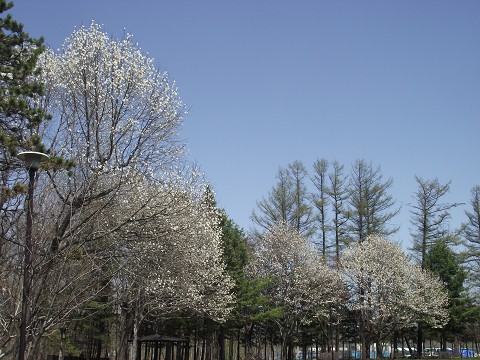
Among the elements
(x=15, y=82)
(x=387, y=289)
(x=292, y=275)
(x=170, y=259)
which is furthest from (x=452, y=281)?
(x=15, y=82)

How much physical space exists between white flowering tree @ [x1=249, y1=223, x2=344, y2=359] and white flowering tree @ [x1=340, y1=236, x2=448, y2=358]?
2.36m

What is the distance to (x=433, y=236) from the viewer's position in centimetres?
4647

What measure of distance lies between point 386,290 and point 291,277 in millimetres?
7804

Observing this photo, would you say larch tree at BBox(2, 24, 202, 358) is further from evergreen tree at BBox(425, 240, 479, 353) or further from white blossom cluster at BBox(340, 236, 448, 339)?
evergreen tree at BBox(425, 240, 479, 353)

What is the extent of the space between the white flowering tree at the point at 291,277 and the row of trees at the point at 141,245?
11cm

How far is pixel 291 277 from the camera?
1454 inches

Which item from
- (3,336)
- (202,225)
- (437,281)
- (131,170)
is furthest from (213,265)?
(437,281)

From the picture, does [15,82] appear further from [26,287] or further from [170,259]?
[170,259]

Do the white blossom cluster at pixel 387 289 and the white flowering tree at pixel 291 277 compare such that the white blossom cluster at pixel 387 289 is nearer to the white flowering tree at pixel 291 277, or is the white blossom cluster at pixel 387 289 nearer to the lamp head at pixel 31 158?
the white flowering tree at pixel 291 277

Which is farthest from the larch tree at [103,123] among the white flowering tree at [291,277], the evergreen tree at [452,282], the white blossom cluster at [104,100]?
the evergreen tree at [452,282]

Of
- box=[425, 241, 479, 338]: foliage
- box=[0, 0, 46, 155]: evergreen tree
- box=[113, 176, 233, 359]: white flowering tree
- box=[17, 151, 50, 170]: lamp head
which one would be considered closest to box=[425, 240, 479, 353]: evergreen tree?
box=[425, 241, 479, 338]: foliage

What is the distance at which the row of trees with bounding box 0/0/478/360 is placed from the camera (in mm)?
12828

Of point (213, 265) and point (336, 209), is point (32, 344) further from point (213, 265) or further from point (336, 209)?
point (336, 209)

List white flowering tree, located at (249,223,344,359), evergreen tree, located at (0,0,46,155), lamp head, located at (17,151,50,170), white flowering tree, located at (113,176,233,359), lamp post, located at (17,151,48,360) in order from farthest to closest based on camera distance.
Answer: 1. white flowering tree, located at (249,223,344,359)
2. white flowering tree, located at (113,176,233,359)
3. evergreen tree, located at (0,0,46,155)
4. lamp head, located at (17,151,50,170)
5. lamp post, located at (17,151,48,360)
